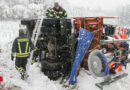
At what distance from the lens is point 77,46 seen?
16.8 ft

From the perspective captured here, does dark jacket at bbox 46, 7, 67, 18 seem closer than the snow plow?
No

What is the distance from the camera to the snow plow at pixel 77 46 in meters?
5.07

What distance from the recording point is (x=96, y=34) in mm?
6012

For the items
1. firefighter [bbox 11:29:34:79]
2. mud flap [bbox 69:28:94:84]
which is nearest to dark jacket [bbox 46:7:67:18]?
firefighter [bbox 11:29:34:79]

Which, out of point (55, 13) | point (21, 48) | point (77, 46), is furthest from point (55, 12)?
point (21, 48)

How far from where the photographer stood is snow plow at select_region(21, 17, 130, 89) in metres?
5.07

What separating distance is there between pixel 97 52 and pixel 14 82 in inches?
114

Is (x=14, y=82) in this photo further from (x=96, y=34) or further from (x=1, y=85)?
(x=96, y=34)

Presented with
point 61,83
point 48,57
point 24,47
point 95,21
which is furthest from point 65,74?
point 95,21

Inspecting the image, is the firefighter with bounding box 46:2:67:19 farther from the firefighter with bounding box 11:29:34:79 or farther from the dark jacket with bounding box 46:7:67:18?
the firefighter with bounding box 11:29:34:79

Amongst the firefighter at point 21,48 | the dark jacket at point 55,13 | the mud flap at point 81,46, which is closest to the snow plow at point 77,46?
the mud flap at point 81,46

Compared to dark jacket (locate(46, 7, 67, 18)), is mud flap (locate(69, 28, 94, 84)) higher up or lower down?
lower down

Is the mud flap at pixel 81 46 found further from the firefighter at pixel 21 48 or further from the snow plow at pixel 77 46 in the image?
the firefighter at pixel 21 48

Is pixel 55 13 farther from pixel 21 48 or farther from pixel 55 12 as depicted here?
pixel 21 48
